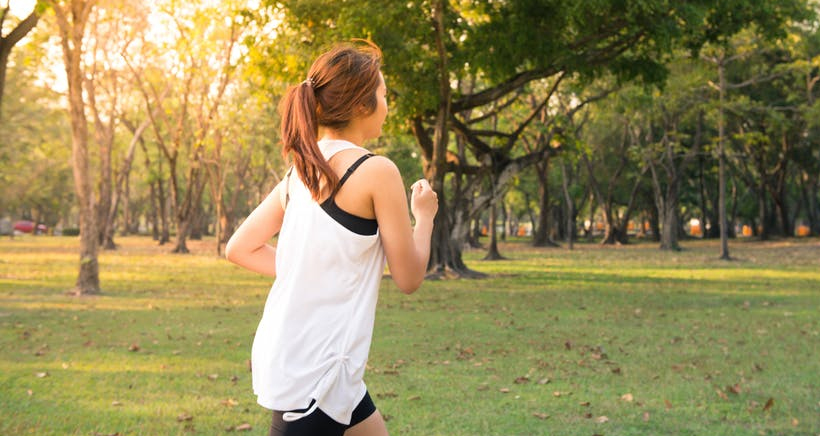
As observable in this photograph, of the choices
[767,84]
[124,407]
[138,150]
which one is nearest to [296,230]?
[124,407]

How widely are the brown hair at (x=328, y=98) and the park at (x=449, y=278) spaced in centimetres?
6

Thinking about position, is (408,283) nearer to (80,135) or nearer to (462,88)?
(80,135)

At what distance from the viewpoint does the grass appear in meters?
7.19

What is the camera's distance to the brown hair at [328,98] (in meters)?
2.64

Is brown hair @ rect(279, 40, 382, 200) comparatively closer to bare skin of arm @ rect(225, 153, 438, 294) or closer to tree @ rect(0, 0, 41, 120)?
bare skin of arm @ rect(225, 153, 438, 294)

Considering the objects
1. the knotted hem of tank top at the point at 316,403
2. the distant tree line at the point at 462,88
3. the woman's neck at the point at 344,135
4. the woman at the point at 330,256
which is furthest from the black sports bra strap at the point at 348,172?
the distant tree line at the point at 462,88

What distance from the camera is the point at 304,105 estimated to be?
2.67 m

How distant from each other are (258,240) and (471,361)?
7704mm

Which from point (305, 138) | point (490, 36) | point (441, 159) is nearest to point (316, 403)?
point (305, 138)

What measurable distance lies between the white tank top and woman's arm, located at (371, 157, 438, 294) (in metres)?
0.07

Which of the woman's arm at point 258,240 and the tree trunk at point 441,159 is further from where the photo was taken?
the tree trunk at point 441,159

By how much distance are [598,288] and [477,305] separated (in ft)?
18.7

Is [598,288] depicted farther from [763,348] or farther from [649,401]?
[649,401]

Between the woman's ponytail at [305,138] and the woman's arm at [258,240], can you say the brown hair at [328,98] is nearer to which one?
the woman's ponytail at [305,138]
